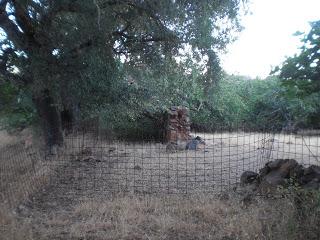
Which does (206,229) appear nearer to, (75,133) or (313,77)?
(313,77)

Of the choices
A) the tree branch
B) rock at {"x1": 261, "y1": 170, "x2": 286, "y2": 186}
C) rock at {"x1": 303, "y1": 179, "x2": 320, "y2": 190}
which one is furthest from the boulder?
rock at {"x1": 303, "y1": 179, "x2": 320, "y2": 190}

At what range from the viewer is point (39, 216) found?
7000mm

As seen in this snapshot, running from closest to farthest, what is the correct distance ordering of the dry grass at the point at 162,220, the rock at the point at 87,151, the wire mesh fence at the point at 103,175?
the dry grass at the point at 162,220, the wire mesh fence at the point at 103,175, the rock at the point at 87,151

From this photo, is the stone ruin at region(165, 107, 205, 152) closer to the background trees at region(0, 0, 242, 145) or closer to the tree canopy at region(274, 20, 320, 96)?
the background trees at region(0, 0, 242, 145)

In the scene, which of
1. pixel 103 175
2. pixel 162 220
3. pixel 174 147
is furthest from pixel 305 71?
pixel 174 147

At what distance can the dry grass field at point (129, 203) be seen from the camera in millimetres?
5867

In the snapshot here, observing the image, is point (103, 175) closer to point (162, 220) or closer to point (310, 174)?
point (162, 220)

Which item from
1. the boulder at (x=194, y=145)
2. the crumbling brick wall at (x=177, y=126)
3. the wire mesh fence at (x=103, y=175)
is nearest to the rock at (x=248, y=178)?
the wire mesh fence at (x=103, y=175)

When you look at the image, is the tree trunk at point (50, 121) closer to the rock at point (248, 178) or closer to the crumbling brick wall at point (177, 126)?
the crumbling brick wall at point (177, 126)

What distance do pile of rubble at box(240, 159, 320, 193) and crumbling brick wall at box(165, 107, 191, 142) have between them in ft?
31.0

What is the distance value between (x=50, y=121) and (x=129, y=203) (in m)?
7.64

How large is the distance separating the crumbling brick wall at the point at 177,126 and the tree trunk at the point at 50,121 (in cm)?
535

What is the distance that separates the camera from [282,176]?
7691 mm

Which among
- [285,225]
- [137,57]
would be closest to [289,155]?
[137,57]
